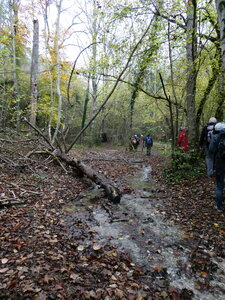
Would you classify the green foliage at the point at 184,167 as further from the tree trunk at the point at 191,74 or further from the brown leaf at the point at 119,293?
the brown leaf at the point at 119,293

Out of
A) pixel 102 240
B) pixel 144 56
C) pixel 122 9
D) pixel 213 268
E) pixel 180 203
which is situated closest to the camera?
pixel 213 268

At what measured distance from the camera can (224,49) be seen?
4066 millimetres

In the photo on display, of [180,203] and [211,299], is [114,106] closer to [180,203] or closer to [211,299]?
[180,203]

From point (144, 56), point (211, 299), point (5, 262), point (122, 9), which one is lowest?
point (211, 299)

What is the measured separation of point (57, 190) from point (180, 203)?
4.06 m

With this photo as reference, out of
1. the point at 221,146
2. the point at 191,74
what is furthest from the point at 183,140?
the point at 221,146

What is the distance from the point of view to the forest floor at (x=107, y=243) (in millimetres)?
2578

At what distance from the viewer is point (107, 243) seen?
3672 mm

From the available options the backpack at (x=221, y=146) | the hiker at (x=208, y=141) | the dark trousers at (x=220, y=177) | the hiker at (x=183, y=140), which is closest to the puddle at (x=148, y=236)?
the dark trousers at (x=220, y=177)

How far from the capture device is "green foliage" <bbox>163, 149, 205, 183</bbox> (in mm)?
7480

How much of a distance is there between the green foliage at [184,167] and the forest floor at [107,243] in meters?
0.81

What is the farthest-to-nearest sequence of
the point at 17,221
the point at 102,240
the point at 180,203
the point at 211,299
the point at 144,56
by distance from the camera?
the point at 144,56 → the point at 180,203 → the point at 17,221 → the point at 102,240 → the point at 211,299

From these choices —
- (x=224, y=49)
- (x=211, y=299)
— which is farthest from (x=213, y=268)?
(x=224, y=49)

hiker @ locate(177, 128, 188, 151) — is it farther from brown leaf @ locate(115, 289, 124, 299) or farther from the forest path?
brown leaf @ locate(115, 289, 124, 299)
